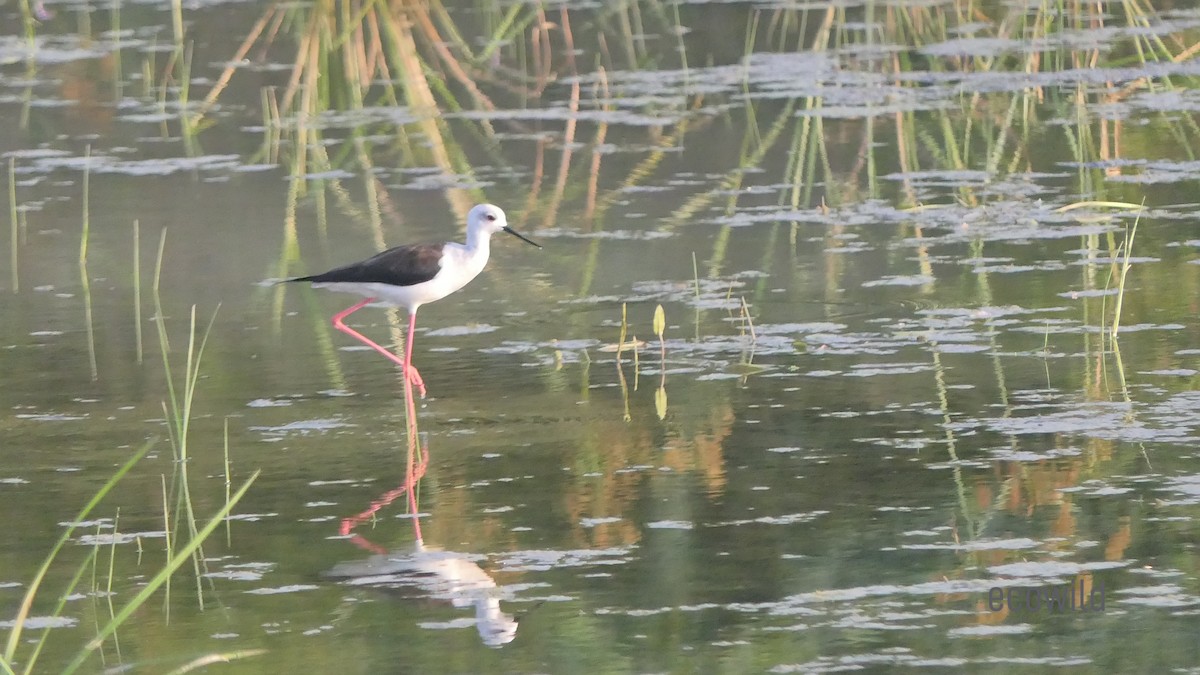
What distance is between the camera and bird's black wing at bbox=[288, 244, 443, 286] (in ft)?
24.2

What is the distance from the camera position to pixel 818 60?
12.9m

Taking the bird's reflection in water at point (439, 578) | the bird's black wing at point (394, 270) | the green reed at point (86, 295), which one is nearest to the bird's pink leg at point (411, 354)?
the bird's black wing at point (394, 270)

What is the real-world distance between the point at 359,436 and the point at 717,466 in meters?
1.14

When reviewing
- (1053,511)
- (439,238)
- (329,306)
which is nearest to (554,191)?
(439,238)

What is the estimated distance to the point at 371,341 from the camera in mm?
7582

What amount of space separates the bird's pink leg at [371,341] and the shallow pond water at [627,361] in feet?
0.24

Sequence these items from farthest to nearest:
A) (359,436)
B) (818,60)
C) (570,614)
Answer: (818,60), (359,436), (570,614)

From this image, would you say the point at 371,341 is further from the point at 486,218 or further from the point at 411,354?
the point at 486,218

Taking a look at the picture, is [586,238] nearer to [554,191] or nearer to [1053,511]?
[554,191]

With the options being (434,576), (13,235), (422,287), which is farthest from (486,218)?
(434,576)

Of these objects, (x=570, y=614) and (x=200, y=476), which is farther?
(x=200, y=476)

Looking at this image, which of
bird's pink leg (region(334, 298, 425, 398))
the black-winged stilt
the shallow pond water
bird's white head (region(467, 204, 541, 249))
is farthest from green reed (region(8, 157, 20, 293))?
bird's white head (region(467, 204, 541, 249))

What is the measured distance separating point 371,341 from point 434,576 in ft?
8.71

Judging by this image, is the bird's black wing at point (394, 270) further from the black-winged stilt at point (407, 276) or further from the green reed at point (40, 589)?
the green reed at point (40, 589)
